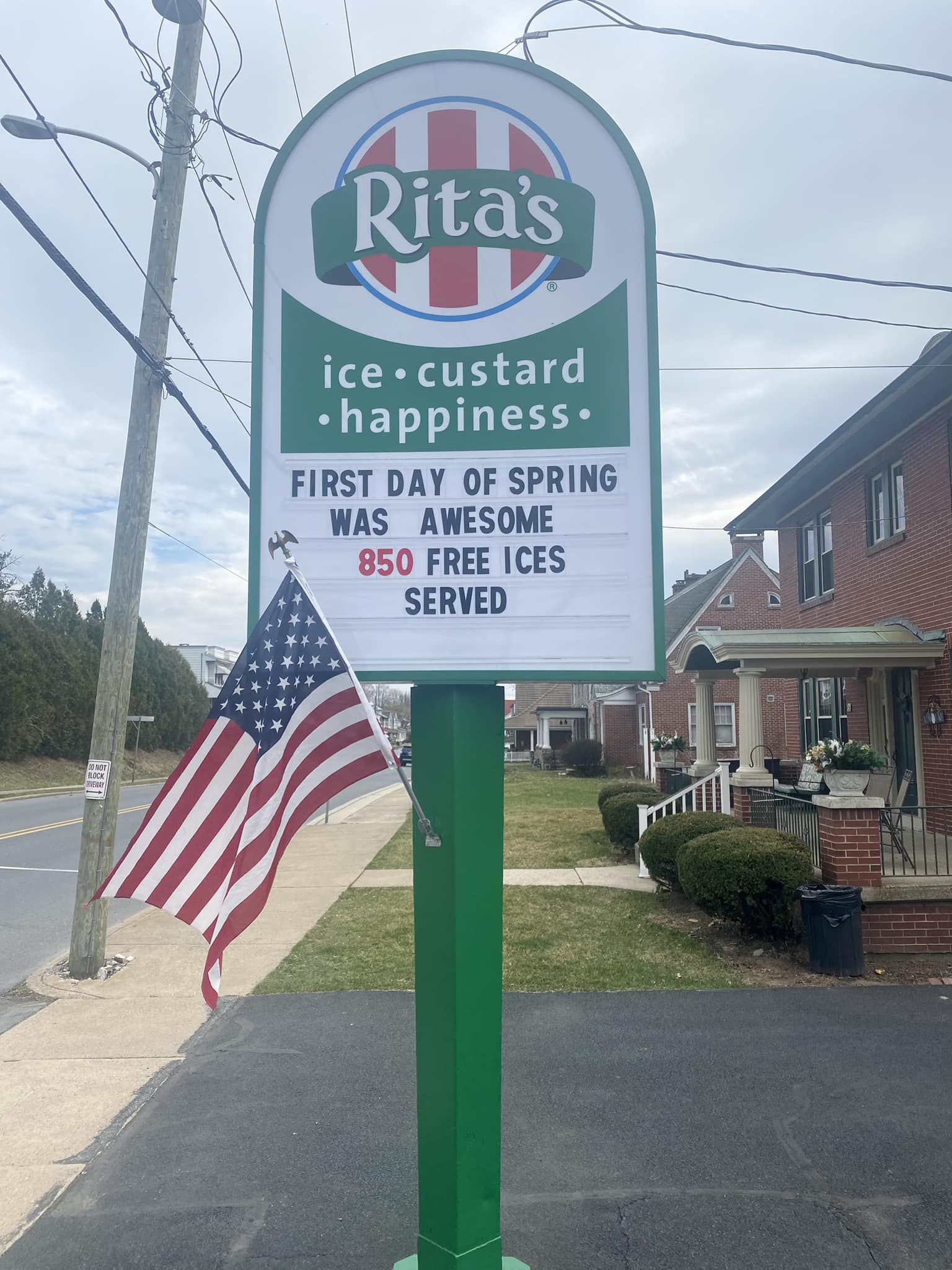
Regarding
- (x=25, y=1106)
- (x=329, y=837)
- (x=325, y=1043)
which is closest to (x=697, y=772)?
(x=329, y=837)

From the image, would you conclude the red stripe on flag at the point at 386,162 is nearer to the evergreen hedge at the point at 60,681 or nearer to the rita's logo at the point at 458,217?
the rita's logo at the point at 458,217

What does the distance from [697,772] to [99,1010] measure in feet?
32.7

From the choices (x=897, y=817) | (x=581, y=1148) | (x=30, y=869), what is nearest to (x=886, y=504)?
(x=897, y=817)

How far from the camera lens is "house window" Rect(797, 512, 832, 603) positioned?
1652cm

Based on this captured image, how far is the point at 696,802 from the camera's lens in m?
14.2

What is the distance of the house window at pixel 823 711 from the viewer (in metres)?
15.8

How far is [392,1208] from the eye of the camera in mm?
4363

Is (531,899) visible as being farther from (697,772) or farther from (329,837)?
(329,837)

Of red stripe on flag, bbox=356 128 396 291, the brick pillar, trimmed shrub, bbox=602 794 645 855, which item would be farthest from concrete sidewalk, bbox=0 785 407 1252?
the brick pillar

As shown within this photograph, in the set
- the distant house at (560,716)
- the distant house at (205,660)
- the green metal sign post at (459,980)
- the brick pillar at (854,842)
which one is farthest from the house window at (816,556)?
the distant house at (205,660)

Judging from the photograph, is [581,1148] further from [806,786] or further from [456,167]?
[806,786]

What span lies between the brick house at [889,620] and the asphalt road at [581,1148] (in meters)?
3.63

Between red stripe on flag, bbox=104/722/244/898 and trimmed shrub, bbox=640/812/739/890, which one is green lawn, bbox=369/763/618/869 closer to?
trimmed shrub, bbox=640/812/739/890

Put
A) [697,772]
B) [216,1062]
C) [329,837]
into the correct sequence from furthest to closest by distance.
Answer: [329,837] < [697,772] < [216,1062]
